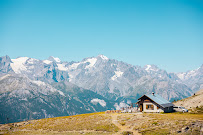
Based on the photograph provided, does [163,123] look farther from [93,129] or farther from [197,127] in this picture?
[93,129]

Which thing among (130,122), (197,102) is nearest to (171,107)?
(197,102)

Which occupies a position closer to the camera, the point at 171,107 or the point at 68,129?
the point at 68,129

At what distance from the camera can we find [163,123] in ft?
180

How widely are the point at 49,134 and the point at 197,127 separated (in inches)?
1556

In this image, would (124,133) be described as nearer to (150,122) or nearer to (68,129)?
(150,122)

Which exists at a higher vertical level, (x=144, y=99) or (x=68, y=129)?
(x=144, y=99)

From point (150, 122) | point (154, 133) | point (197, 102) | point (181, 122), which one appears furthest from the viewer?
point (197, 102)

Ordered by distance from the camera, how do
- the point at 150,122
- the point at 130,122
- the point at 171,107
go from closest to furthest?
the point at 150,122, the point at 130,122, the point at 171,107

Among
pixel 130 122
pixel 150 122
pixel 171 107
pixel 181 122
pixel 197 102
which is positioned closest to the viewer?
pixel 181 122

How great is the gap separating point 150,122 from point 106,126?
13.0m

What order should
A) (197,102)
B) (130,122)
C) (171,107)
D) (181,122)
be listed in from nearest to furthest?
(181,122) → (130,122) → (171,107) → (197,102)

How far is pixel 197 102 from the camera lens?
314 ft

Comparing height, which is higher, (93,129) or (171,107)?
(171,107)

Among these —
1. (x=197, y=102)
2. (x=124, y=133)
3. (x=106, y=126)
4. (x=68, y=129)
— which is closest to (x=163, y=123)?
(x=124, y=133)
